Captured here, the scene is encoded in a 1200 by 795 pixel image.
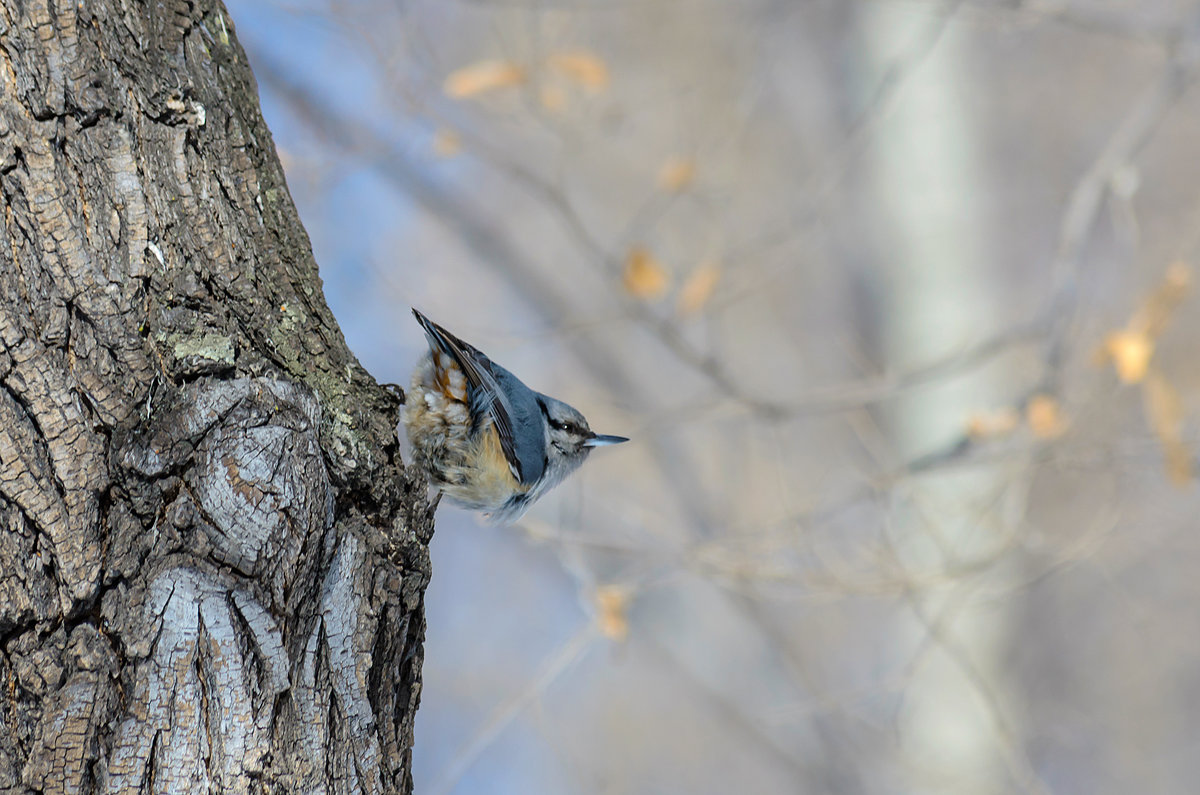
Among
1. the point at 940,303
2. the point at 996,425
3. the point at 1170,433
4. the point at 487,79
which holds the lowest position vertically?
the point at 1170,433

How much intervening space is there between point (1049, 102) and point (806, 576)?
6359 millimetres

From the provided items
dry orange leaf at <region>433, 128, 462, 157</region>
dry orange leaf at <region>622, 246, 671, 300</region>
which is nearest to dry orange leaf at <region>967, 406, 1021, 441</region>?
dry orange leaf at <region>622, 246, 671, 300</region>

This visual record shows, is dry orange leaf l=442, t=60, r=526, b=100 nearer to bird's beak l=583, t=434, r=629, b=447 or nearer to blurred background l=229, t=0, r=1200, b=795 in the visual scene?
blurred background l=229, t=0, r=1200, b=795

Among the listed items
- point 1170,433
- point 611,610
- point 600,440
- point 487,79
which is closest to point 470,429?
point 600,440

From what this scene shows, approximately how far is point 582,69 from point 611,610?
2358mm

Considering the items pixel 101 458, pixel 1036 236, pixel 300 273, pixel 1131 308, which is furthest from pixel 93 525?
pixel 1036 236

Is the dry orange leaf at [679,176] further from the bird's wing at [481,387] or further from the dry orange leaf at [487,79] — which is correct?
the bird's wing at [481,387]

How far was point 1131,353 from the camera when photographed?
3.23 meters

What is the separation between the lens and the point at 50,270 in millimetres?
1132

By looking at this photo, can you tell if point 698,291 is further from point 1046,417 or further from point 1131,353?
point 1131,353

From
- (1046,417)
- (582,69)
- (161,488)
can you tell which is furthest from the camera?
(582,69)

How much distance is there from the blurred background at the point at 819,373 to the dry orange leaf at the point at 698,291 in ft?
0.11

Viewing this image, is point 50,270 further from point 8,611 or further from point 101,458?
point 8,611

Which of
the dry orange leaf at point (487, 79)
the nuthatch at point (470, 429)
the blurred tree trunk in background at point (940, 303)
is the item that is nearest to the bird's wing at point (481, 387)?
the nuthatch at point (470, 429)
